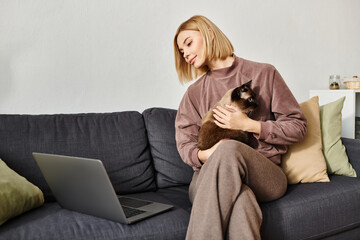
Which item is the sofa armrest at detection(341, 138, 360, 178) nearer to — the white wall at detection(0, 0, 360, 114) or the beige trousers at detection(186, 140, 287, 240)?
the beige trousers at detection(186, 140, 287, 240)

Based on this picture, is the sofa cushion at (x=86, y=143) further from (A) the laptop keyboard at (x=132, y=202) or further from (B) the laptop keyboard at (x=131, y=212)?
(B) the laptop keyboard at (x=131, y=212)

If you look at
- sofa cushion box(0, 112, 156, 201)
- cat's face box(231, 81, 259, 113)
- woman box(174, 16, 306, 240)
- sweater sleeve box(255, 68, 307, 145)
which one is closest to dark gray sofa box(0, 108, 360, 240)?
sofa cushion box(0, 112, 156, 201)

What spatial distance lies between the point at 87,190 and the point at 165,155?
71cm

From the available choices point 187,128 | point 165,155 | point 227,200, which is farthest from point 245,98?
point 165,155

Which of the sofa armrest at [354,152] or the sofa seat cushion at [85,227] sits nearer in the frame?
the sofa seat cushion at [85,227]

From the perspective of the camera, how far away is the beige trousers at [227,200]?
3.93 ft

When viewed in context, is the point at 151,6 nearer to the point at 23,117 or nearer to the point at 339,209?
the point at 23,117

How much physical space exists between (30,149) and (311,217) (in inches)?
49.9

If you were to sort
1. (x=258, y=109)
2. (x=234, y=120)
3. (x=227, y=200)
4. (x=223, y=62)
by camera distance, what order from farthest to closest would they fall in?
(x=223, y=62) → (x=258, y=109) → (x=234, y=120) → (x=227, y=200)

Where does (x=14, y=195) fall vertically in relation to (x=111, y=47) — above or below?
below

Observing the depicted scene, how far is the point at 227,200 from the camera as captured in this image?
4.06 feet

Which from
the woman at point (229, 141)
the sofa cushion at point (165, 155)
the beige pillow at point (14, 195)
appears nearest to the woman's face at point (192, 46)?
the woman at point (229, 141)

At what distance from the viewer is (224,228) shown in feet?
4.04

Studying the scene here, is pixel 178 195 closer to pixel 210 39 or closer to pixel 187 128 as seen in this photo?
pixel 187 128
